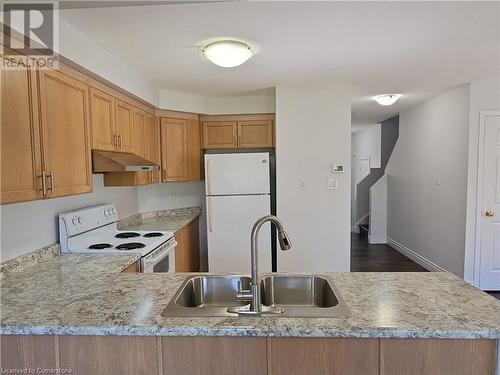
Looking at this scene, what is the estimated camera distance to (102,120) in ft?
7.88

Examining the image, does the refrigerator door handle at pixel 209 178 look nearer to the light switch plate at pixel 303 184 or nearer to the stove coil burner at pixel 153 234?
the stove coil burner at pixel 153 234

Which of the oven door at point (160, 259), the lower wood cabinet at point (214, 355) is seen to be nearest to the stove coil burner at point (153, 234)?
the oven door at point (160, 259)

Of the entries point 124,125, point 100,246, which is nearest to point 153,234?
point 100,246

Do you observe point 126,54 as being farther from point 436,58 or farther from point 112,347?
point 436,58

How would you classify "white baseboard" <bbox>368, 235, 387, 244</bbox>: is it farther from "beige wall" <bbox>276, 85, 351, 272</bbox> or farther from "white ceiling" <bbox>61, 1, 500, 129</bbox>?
"white ceiling" <bbox>61, 1, 500, 129</bbox>

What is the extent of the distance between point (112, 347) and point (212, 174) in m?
2.40

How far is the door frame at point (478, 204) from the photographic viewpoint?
10.9 ft

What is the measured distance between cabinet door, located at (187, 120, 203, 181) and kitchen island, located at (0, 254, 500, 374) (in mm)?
Result: 2643

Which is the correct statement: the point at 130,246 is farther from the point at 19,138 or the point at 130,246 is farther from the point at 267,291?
→ the point at 267,291

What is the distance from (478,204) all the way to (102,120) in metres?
3.89

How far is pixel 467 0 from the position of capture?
1665mm

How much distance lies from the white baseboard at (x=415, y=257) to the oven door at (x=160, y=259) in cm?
336

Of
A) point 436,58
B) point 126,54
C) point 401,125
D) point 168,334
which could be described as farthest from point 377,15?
point 401,125

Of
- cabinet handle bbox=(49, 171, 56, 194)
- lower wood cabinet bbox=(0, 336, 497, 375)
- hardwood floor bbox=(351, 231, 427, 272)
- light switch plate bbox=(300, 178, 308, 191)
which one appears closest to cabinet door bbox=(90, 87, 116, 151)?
cabinet handle bbox=(49, 171, 56, 194)
